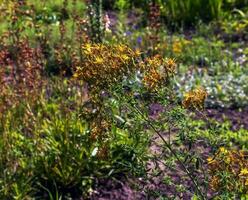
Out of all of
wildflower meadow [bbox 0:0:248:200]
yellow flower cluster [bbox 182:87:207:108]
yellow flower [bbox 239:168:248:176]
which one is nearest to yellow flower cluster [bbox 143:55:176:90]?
wildflower meadow [bbox 0:0:248:200]

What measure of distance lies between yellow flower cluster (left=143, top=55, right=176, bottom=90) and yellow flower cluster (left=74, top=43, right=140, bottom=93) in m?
0.07

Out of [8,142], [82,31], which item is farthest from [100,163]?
[82,31]

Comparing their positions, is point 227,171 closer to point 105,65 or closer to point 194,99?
point 194,99

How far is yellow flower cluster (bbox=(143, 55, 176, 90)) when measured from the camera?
2.71m

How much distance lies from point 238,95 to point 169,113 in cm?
337

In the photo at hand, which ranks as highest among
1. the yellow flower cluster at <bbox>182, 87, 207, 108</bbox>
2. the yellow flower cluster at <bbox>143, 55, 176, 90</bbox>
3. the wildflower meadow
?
the yellow flower cluster at <bbox>143, 55, 176, 90</bbox>

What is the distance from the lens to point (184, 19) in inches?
319

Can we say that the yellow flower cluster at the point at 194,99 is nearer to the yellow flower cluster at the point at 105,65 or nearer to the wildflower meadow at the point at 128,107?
the wildflower meadow at the point at 128,107

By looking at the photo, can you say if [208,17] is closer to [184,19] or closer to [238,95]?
[184,19]

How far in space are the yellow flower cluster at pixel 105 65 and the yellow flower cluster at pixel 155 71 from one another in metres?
0.07

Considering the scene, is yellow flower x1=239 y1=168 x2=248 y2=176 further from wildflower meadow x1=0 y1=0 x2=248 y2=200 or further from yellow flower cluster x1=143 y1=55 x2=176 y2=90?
yellow flower cluster x1=143 y1=55 x2=176 y2=90

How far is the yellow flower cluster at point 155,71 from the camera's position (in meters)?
2.71

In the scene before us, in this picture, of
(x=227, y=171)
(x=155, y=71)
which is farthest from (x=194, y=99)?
(x=227, y=171)

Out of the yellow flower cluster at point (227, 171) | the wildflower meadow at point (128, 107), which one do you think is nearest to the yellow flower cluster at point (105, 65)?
the wildflower meadow at point (128, 107)
